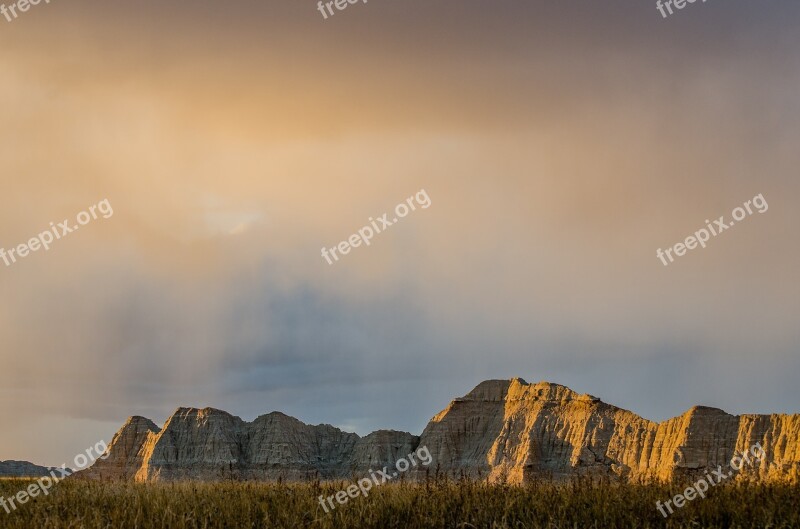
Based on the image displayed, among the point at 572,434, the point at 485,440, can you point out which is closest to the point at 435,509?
the point at 572,434

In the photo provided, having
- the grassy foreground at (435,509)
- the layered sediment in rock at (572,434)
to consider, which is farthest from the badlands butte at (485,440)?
the grassy foreground at (435,509)

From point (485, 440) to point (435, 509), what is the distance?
159 m

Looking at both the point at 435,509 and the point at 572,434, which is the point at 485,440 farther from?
the point at 435,509

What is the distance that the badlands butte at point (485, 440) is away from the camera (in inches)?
5162

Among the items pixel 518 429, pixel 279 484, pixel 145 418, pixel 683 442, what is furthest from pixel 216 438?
pixel 279 484

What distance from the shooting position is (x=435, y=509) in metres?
11.1

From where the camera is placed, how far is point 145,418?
194m

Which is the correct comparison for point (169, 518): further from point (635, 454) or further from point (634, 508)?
point (635, 454)

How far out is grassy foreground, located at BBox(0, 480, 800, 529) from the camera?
10586mm

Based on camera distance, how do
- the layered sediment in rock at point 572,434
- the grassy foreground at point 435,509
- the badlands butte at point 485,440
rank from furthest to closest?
1. the badlands butte at point 485,440
2. the layered sediment in rock at point 572,434
3. the grassy foreground at point 435,509

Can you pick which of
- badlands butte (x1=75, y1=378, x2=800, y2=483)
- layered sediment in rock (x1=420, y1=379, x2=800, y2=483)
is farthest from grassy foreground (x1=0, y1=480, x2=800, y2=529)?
badlands butte (x1=75, y1=378, x2=800, y2=483)

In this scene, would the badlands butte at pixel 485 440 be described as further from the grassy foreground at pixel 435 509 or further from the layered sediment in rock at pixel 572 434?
the grassy foreground at pixel 435 509

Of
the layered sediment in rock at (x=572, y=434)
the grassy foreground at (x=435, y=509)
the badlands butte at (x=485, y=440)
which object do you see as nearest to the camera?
the grassy foreground at (x=435, y=509)

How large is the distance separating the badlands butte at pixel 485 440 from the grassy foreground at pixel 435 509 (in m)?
116
